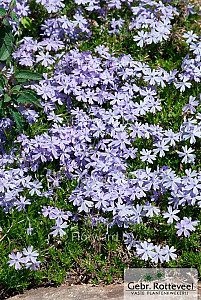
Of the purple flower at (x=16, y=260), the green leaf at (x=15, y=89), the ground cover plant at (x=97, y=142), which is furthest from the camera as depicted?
the green leaf at (x=15, y=89)

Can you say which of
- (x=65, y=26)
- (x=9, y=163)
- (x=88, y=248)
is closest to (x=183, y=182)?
(x=88, y=248)

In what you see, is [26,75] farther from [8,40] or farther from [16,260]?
[16,260]

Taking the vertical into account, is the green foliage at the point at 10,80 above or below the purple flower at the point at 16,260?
above

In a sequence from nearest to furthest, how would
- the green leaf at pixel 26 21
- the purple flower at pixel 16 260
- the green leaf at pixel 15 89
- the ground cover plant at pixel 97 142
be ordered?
the purple flower at pixel 16 260 → the ground cover plant at pixel 97 142 → the green leaf at pixel 15 89 → the green leaf at pixel 26 21

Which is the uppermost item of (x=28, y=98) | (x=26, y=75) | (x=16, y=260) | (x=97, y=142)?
(x=26, y=75)

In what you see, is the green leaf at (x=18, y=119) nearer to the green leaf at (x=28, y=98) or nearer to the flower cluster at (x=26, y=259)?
the green leaf at (x=28, y=98)

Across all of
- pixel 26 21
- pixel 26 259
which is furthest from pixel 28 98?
pixel 26 259

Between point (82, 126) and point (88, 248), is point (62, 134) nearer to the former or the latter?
point (82, 126)

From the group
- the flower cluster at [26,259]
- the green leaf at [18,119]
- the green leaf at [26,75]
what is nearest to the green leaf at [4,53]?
the green leaf at [26,75]

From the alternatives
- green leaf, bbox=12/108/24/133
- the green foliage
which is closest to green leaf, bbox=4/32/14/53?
the green foliage
